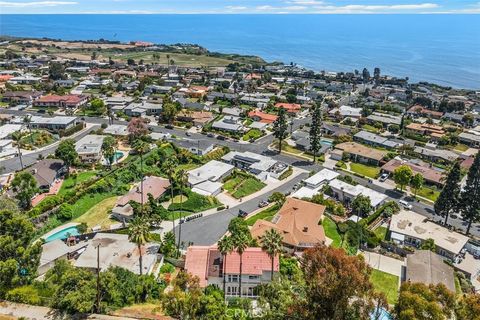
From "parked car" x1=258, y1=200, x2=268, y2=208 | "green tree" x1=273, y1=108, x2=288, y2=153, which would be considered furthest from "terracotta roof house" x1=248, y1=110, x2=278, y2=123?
"parked car" x1=258, y1=200, x2=268, y2=208

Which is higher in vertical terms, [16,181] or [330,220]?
[16,181]

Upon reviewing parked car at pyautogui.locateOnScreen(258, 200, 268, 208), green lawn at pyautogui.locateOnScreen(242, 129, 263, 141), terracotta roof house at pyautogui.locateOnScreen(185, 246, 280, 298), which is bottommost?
green lawn at pyautogui.locateOnScreen(242, 129, 263, 141)

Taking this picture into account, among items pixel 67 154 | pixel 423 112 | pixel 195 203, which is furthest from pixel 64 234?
pixel 423 112

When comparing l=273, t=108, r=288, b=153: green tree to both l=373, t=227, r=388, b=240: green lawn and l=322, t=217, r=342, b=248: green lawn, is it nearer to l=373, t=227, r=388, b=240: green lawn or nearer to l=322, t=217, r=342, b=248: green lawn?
l=322, t=217, r=342, b=248: green lawn

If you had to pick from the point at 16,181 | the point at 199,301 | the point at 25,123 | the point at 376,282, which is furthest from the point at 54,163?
the point at 376,282

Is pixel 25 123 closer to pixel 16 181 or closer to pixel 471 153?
pixel 16 181

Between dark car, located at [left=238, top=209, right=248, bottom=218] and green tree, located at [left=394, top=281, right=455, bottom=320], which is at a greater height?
green tree, located at [left=394, top=281, right=455, bottom=320]
